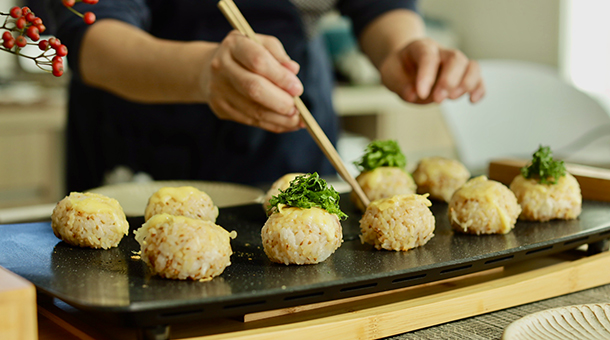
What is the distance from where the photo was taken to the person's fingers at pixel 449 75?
54.7 inches

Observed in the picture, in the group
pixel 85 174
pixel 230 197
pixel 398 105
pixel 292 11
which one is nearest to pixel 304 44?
pixel 292 11

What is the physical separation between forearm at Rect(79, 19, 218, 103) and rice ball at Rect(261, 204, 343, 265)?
0.45 m

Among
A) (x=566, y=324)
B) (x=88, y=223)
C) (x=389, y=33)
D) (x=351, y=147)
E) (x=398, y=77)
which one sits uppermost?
(x=389, y=33)

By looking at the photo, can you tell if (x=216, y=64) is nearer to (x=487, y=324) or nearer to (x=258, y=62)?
(x=258, y=62)

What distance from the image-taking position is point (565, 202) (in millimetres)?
1091

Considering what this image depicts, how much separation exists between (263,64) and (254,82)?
36 mm

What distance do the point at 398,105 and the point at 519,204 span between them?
301 cm

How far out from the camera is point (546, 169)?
3.67 ft

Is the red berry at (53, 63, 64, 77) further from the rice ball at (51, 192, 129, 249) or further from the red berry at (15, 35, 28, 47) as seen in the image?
the rice ball at (51, 192, 129, 249)

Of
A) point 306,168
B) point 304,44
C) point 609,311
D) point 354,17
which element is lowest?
point 306,168

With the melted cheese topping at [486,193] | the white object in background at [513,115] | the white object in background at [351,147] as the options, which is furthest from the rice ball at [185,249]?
the white object in background at [351,147]

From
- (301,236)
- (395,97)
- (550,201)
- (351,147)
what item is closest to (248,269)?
(301,236)

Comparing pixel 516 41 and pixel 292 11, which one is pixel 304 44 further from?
pixel 516 41

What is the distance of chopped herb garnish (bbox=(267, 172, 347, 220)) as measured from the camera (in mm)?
891
